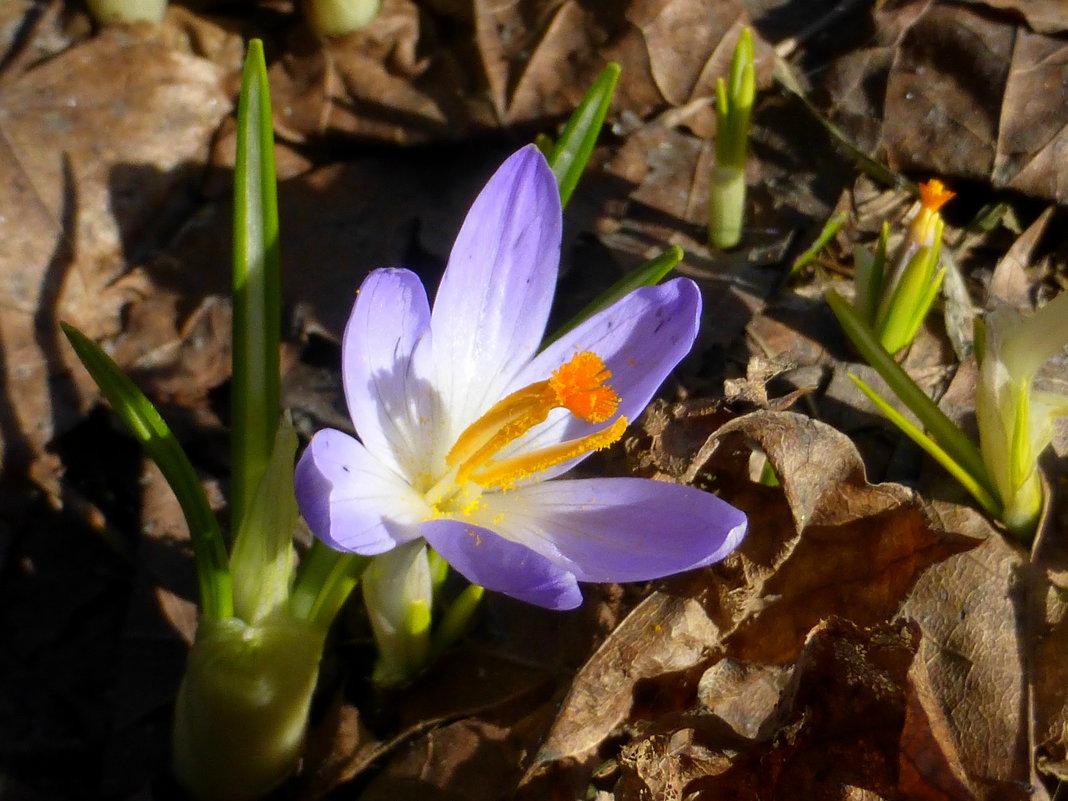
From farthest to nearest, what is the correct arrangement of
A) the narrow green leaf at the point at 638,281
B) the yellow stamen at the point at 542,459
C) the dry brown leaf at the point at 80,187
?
the dry brown leaf at the point at 80,187
the narrow green leaf at the point at 638,281
the yellow stamen at the point at 542,459

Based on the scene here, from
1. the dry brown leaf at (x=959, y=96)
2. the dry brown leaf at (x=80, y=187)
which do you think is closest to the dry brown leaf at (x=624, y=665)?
the dry brown leaf at (x=80, y=187)

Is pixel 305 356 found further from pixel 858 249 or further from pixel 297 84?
pixel 858 249

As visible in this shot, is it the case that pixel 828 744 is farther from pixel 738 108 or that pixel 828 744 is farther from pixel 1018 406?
pixel 738 108

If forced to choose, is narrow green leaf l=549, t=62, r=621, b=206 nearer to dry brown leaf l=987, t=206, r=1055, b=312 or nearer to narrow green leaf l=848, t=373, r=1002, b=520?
narrow green leaf l=848, t=373, r=1002, b=520

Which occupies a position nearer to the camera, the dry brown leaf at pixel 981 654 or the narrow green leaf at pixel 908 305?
the dry brown leaf at pixel 981 654

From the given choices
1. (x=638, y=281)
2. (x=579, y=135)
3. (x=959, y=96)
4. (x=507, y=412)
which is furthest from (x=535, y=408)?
(x=959, y=96)

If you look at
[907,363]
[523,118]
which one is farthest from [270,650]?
[523,118]

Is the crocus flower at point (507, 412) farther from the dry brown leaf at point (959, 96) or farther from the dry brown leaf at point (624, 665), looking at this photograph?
the dry brown leaf at point (959, 96)
